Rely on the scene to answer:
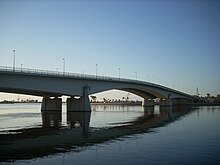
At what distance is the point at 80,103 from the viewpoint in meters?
64.2

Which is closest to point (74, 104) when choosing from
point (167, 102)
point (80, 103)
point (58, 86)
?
point (80, 103)

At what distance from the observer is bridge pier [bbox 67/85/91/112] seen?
61491mm

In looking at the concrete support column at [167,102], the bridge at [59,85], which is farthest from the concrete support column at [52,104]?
the concrete support column at [167,102]

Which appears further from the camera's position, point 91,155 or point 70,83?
point 70,83

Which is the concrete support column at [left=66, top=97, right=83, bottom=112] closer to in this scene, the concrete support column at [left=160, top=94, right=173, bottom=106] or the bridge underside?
the bridge underside

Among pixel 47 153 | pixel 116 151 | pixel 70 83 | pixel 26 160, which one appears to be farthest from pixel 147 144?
pixel 70 83

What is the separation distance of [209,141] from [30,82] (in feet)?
122

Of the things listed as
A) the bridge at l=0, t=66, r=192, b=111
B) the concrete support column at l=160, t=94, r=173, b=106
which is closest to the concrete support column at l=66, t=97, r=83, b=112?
the bridge at l=0, t=66, r=192, b=111

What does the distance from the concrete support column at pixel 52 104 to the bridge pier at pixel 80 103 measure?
569cm

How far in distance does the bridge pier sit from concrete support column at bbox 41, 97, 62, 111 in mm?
5686

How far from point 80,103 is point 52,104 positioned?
43.7ft

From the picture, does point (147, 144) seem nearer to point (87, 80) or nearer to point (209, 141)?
point (209, 141)

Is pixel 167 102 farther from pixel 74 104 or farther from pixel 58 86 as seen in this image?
pixel 58 86

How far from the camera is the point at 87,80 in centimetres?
6334
